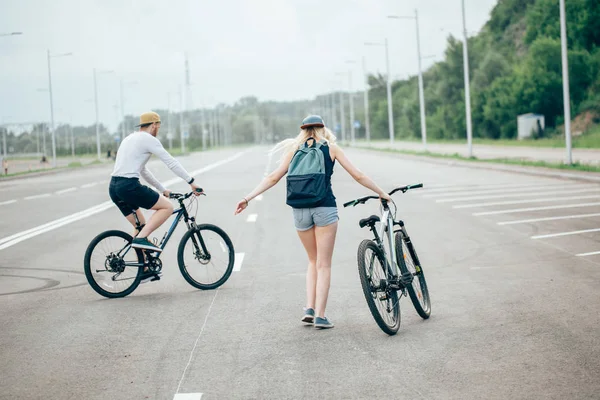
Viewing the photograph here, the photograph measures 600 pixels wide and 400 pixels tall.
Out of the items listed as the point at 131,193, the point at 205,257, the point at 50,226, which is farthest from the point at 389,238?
the point at 50,226

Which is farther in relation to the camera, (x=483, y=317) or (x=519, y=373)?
(x=483, y=317)

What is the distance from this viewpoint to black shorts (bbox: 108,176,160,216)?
8.78 meters

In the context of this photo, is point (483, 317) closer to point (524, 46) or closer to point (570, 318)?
point (570, 318)

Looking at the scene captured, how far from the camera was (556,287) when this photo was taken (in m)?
8.52

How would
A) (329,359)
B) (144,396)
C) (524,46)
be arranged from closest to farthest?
(144,396)
(329,359)
(524,46)

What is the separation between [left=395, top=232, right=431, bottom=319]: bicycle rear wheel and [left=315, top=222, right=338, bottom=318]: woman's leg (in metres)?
0.56

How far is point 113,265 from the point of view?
8812mm

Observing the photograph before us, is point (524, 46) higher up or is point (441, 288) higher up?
point (524, 46)

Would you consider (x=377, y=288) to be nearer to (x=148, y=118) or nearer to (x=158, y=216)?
(x=158, y=216)

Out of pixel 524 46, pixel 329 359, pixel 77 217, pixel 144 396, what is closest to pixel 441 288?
pixel 329 359

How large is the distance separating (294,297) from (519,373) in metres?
3.29

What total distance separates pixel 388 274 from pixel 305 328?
32.1 inches

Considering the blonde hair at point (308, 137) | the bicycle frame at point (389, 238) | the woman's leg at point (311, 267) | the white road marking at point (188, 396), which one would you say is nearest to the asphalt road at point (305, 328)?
the white road marking at point (188, 396)

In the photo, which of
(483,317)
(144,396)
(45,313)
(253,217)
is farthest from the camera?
(253,217)
